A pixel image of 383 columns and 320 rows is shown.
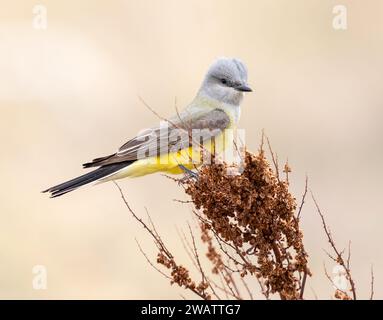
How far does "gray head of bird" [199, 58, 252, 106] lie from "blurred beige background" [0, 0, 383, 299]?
2645mm

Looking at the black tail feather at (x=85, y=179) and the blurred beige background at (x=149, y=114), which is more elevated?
the blurred beige background at (x=149, y=114)

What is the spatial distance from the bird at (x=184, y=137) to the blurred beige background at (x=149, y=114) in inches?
104

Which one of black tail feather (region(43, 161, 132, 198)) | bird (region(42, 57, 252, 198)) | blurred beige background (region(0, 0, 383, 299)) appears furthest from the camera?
blurred beige background (region(0, 0, 383, 299))

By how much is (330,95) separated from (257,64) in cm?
113

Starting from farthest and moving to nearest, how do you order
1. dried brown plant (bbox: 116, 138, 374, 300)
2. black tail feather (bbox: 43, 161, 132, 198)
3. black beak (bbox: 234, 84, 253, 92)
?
1. black beak (bbox: 234, 84, 253, 92)
2. black tail feather (bbox: 43, 161, 132, 198)
3. dried brown plant (bbox: 116, 138, 374, 300)

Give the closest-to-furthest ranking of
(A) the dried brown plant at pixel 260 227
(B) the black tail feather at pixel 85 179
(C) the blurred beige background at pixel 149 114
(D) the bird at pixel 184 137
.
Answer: (A) the dried brown plant at pixel 260 227 → (B) the black tail feather at pixel 85 179 → (D) the bird at pixel 184 137 → (C) the blurred beige background at pixel 149 114

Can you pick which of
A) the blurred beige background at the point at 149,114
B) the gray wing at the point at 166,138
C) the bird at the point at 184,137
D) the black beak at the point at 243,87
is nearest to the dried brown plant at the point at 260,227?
the bird at the point at 184,137

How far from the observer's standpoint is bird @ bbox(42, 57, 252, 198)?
6090mm

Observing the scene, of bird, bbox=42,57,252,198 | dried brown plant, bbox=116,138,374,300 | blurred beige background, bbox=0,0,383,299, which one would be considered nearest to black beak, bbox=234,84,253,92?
bird, bbox=42,57,252,198

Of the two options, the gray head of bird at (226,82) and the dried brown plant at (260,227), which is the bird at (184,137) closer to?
the gray head of bird at (226,82)

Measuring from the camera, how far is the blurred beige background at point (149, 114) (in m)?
10.2

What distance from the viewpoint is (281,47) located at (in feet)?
45.1

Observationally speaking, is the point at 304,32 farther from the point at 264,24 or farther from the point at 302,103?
the point at 302,103

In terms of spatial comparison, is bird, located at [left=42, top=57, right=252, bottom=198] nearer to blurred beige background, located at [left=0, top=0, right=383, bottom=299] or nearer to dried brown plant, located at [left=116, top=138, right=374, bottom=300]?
dried brown plant, located at [left=116, top=138, right=374, bottom=300]
